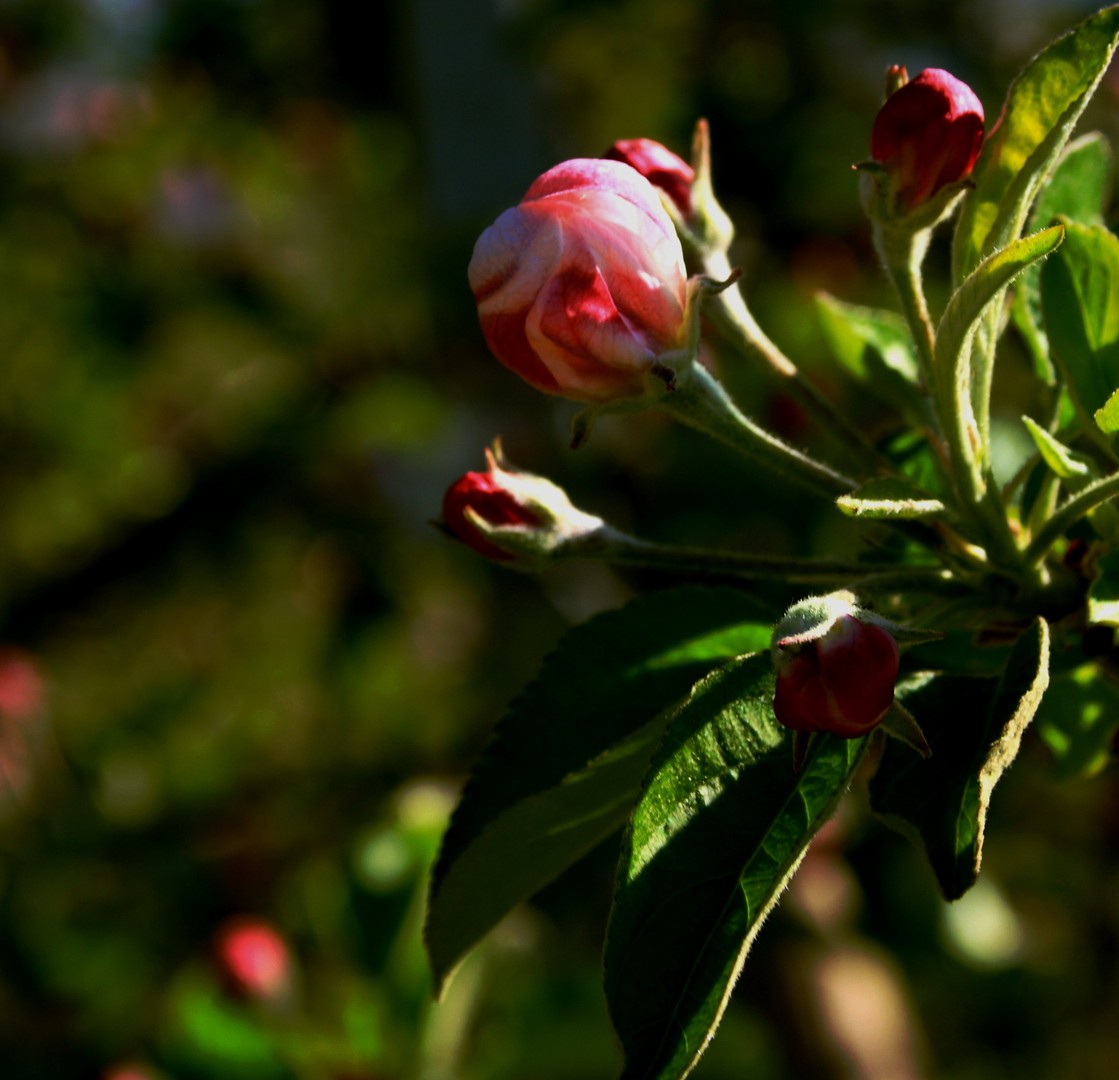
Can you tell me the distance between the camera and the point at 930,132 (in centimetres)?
61

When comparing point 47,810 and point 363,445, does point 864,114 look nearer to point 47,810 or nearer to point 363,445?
point 363,445

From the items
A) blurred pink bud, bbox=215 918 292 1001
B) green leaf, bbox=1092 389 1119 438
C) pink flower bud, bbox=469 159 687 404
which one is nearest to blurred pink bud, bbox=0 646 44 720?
blurred pink bud, bbox=215 918 292 1001

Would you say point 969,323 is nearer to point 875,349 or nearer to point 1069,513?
point 1069,513

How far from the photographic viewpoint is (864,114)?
109 inches

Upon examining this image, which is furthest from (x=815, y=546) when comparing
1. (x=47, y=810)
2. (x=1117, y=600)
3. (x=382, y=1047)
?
(x=47, y=810)

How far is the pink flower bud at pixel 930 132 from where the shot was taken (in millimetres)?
612

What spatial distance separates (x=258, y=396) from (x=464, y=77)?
0.88 meters

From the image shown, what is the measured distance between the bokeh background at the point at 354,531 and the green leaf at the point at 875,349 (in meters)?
0.76

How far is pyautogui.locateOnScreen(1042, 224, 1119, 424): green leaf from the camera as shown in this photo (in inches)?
25.4

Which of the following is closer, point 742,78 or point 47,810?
point 47,810

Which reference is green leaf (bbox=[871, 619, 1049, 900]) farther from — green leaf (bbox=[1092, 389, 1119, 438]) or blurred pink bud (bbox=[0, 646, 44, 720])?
blurred pink bud (bbox=[0, 646, 44, 720])

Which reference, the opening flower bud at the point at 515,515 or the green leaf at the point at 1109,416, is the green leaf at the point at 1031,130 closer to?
the green leaf at the point at 1109,416

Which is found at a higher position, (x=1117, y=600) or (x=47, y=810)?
(x=1117, y=600)

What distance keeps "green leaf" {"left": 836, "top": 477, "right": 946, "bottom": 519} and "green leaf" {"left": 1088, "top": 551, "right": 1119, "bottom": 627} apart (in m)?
0.07
